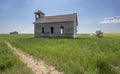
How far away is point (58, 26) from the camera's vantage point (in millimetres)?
26922

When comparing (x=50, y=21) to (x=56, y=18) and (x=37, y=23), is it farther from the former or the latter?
(x=37, y=23)

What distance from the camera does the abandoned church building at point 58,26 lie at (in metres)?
25.7

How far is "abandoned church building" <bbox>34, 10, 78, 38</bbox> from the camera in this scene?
84.4ft

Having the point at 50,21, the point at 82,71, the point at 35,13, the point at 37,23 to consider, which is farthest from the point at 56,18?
the point at 82,71

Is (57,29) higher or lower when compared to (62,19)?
lower

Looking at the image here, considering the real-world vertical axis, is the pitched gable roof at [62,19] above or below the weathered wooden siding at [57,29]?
above

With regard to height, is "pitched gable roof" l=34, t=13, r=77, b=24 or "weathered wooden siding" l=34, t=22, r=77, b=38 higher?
"pitched gable roof" l=34, t=13, r=77, b=24

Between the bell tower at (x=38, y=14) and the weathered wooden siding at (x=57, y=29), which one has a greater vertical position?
the bell tower at (x=38, y=14)

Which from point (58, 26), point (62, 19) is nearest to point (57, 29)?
point (58, 26)

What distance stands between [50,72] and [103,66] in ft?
10.6

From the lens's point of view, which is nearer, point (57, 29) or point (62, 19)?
point (62, 19)

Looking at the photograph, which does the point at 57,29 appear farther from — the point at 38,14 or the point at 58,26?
the point at 38,14

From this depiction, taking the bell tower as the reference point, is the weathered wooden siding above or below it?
below

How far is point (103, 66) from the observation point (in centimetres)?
735
